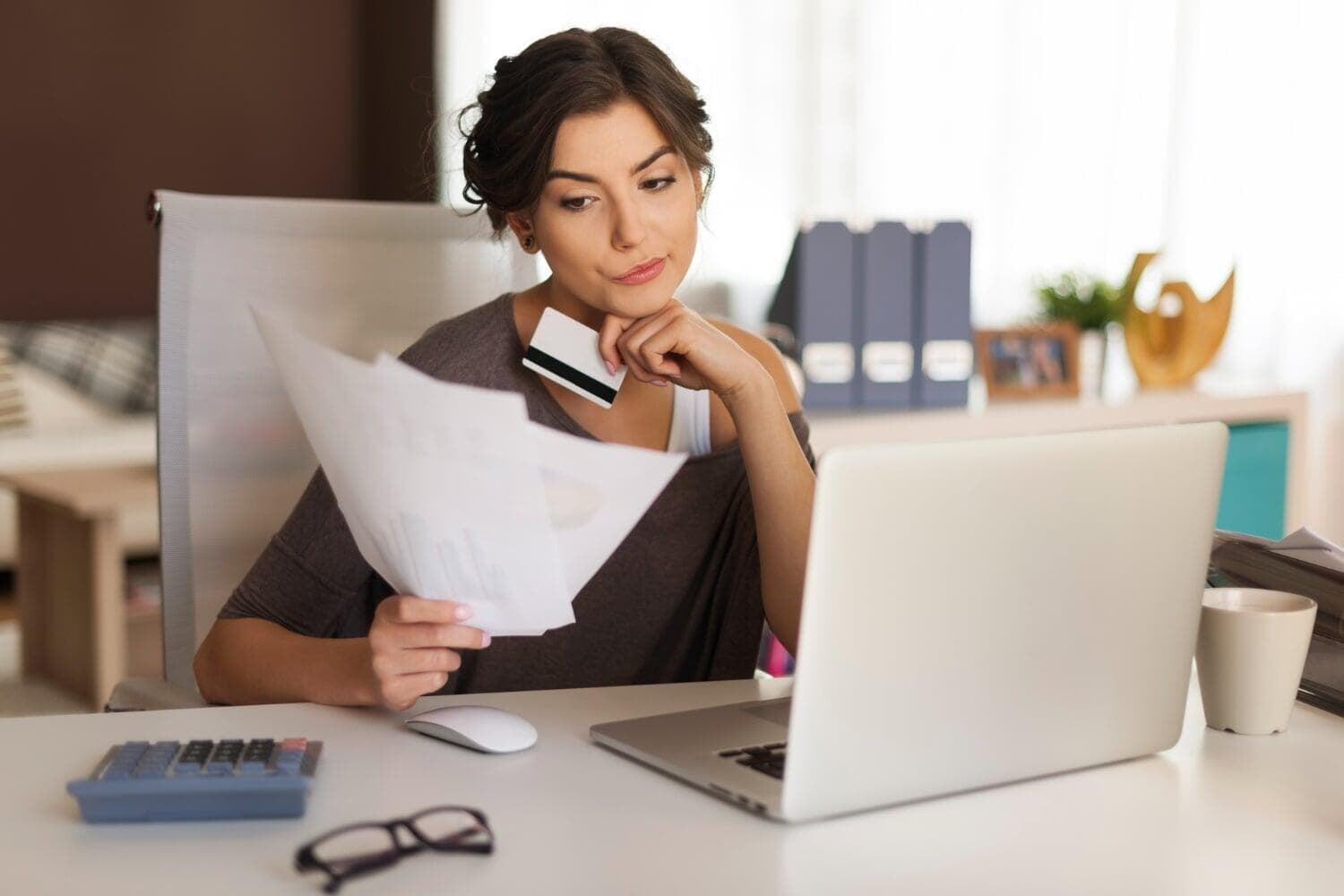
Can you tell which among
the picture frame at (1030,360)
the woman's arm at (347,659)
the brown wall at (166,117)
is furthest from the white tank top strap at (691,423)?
the brown wall at (166,117)

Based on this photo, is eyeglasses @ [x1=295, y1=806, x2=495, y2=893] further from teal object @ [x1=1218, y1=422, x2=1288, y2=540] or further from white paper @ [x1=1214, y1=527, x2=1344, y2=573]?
teal object @ [x1=1218, y1=422, x2=1288, y2=540]

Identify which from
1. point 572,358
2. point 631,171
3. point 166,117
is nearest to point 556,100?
point 631,171

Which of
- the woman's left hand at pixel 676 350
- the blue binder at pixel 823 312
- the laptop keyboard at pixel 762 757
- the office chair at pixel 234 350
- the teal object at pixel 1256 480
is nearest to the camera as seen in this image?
the laptop keyboard at pixel 762 757

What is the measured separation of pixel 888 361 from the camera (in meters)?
2.57

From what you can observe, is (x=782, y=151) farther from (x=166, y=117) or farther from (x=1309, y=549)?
(x=1309, y=549)

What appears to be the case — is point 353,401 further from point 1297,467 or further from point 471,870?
point 1297,467

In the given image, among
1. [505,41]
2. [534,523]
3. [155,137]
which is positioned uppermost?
[505,41]

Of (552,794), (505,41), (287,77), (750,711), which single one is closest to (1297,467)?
(750,711)

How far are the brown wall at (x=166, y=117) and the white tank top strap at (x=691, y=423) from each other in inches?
138

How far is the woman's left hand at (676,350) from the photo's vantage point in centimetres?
121

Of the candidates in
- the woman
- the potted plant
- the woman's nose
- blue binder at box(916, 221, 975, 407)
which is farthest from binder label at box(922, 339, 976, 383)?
the woman's nose

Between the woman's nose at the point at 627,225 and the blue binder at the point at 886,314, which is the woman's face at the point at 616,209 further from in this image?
the blue binder at the point at 886,314

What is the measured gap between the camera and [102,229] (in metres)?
4.89

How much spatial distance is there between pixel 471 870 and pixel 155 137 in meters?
4.64
